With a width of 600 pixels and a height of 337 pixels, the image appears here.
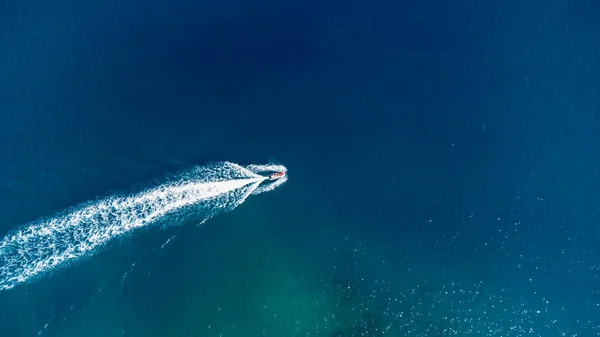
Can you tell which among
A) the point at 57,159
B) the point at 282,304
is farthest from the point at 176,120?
the point at 282,304

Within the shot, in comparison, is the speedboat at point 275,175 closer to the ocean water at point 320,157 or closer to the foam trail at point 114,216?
the foam trail at point 114,216

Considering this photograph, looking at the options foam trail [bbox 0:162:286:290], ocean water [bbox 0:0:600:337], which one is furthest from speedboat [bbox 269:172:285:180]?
ocean water [bbox 0:0:600:337]

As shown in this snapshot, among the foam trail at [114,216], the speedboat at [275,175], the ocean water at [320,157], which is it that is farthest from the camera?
the speedboat at [275,175]

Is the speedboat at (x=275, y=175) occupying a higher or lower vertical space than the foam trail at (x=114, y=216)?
higher

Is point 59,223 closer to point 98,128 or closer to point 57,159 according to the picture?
point 57,159

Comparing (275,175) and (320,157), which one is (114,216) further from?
(320,157)

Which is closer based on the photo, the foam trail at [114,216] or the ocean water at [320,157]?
the foam trail at [114,216]

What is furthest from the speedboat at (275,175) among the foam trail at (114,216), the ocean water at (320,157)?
the ocean water at (320,157)
